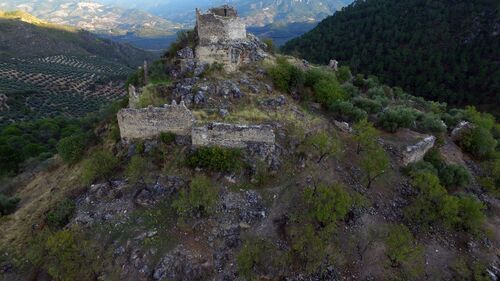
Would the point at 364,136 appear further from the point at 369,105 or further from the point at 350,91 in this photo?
the point at 350,91

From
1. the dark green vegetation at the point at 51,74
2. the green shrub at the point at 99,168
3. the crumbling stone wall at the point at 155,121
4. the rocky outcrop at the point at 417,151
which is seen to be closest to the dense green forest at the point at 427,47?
the rocky outcrop at the point at 417,151

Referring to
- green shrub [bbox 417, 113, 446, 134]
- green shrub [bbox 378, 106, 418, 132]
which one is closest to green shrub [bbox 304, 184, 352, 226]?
green shrub [bbox 378, 106, 418, 132]

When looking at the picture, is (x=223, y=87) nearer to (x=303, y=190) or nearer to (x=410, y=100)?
(x=303, y=190)

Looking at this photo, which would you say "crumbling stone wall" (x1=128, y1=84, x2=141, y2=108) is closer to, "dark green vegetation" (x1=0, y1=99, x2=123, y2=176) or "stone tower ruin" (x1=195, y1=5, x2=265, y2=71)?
"dark green vegetation" (x1=0, y1=99, x2=123, y2=176)

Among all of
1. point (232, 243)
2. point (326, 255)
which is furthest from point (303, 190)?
point (232, 243)

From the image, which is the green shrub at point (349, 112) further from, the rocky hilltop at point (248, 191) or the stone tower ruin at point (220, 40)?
the stone tower ruin at point (220, 40)

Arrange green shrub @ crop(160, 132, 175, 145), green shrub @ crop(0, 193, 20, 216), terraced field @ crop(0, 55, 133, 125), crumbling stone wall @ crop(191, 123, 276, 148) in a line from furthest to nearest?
terraced field @ crop(0, 55, 133, 125) → green shrub @ crop(0, 193, 20, 216) → green shrub @ crop(160, 132, 175, 145) → crumbling stone wall @ crop(191, 123, 276, 148)
